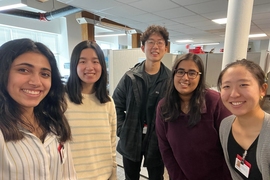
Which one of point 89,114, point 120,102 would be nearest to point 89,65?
point 89,114

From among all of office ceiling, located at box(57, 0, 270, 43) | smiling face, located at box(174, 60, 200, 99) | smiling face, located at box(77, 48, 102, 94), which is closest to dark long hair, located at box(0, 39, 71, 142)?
smiling face, located at box(77, 48, 102, 94)

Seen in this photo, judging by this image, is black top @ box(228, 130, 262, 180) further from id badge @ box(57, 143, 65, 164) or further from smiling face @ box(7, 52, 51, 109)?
smiling face @ box(7, 52, 51, 109)

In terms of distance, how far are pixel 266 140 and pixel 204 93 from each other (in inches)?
17.6

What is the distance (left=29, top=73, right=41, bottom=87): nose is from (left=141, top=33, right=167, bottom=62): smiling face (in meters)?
0.88

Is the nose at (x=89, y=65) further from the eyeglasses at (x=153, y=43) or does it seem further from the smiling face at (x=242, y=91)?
the smiling face at (x=242, y=91)

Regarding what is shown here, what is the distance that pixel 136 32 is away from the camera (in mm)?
5852

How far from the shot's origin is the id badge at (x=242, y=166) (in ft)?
2.86

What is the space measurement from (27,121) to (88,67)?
456 millimetres

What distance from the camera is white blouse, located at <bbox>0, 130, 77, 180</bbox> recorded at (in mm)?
699

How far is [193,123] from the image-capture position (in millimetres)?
1100

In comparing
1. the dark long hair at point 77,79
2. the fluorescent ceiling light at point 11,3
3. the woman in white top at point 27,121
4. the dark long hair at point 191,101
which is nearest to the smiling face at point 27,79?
the woman in white top at point 27,121

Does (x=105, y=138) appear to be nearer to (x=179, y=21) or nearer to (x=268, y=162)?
(x=268, y=162)

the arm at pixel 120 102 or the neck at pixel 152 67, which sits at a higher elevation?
the neck at pixel 152 67

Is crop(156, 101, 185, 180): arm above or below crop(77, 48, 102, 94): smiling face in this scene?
below
